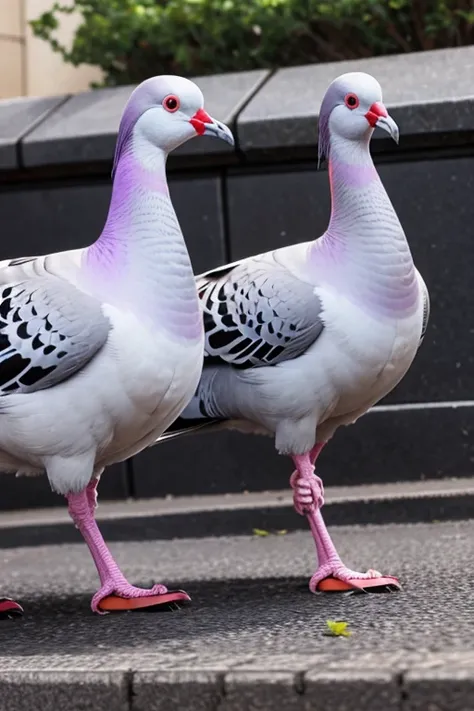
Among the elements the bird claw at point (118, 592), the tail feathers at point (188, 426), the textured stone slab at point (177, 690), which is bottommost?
the bird claw at point (118, 592)

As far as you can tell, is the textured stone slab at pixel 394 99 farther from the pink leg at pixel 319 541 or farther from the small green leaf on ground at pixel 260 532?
the pink leg at pixel 319 541

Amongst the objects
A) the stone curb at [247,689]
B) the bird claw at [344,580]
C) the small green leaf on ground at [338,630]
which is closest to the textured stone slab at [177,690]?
the stone curb at [247,689]

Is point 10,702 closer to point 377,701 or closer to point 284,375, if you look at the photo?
point 377,701

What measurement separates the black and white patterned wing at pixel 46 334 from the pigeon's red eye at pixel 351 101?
1.12m

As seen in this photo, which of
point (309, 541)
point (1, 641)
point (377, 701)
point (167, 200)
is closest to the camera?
point (377, 701)

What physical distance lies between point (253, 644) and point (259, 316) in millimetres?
1257

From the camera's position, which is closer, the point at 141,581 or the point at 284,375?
the point at 284,375

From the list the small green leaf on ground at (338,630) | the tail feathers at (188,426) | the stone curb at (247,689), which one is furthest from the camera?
the tail feathers at (188,426)

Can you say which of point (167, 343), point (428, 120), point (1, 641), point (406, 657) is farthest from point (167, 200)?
point (428, 120)

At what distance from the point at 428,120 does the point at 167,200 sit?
9.33 ft

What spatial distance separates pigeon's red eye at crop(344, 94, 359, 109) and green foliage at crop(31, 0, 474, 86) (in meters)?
3.85

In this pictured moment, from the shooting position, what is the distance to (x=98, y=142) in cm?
673

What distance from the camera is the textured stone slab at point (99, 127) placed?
669cm

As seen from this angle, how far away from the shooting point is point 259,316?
4113mm
